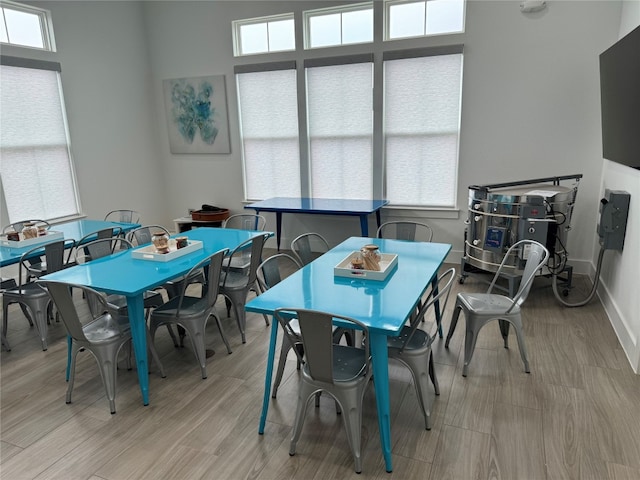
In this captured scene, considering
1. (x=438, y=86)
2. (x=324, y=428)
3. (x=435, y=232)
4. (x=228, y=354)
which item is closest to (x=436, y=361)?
(x=324, y=428)

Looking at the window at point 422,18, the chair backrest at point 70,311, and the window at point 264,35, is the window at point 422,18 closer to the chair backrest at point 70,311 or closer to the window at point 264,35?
the window at point 264,35

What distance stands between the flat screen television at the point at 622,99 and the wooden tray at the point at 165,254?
9.88ft

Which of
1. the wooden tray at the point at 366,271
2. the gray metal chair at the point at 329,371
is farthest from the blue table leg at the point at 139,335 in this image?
the wooden tray at the point at 366,271

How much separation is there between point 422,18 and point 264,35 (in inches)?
79.7

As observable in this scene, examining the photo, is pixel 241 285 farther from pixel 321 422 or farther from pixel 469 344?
pixel 469 344

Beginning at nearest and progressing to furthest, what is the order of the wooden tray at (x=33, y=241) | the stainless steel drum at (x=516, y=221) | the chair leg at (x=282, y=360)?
the chair leg at (x=282, y=360)
the wooden tray at (x=33, y=241)
the stainless steel drum at (x=516, y=221)

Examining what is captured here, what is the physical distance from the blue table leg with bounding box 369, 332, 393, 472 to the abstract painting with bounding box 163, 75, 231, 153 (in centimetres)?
466

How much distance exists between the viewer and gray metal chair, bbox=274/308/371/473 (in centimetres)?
177

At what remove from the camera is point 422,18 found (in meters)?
4.72

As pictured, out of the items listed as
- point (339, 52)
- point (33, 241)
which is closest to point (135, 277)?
point (33, 241)

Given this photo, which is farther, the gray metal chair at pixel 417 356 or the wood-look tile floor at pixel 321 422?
the gray metal chair at pixel 417 356

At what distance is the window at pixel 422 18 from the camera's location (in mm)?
4578

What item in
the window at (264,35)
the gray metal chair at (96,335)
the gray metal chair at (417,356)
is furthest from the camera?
the window at (264,35)

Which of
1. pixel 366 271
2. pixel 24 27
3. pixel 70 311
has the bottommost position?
pixel 70 311
